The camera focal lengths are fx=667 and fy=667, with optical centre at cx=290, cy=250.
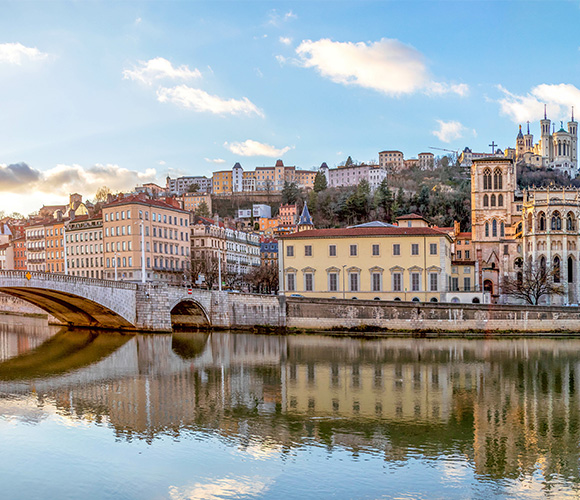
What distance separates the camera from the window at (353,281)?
54625 millimetres

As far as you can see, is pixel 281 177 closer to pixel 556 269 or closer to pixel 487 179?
pixel 487 179

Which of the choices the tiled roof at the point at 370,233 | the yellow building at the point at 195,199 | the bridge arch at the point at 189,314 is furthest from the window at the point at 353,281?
the yellow building at the point at 195,199

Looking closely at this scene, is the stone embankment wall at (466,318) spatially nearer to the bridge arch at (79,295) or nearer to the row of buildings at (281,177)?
the bridge arch at (79,295)

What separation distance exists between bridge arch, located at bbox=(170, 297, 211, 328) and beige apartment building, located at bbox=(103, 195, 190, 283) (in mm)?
13418

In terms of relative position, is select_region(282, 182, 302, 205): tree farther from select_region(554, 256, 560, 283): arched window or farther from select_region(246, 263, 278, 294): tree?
select_region(554, 256, 560, 283): arched window

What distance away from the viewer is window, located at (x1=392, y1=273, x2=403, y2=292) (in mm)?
53750

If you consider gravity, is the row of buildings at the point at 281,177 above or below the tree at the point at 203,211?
above

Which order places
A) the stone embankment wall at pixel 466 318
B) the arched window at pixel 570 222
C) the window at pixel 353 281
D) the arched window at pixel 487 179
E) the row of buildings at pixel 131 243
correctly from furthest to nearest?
the arched window at pixel 487 179
the row of buildings at pixel 131 243
the arched window at pixel 570 222
the window at pixel 353 281
the stone embankment wall at pixel 466 318

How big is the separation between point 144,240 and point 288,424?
150ft

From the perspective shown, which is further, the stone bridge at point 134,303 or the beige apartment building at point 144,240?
the beige apartment building at point 144,240

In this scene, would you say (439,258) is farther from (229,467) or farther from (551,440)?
(229,467)

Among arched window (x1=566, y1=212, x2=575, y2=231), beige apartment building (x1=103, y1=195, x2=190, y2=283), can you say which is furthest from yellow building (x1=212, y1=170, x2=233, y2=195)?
arched window (x1=566, y1=212, x2=575, y2=231)

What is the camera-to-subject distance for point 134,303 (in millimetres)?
46969

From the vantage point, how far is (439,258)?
2095 inches
